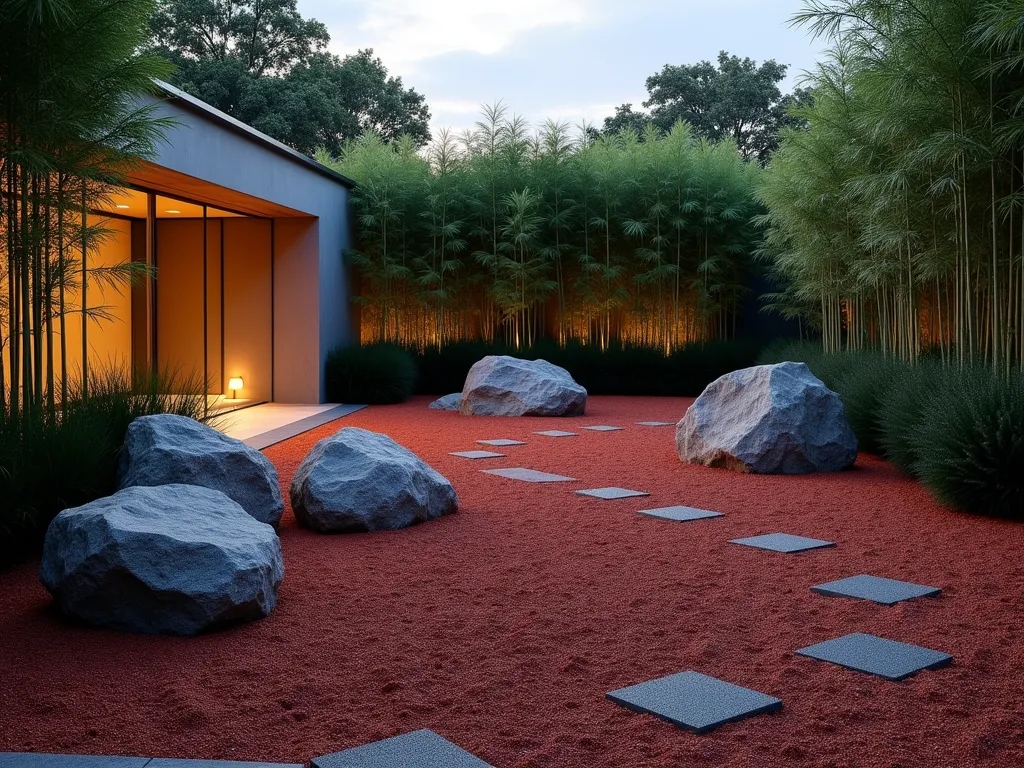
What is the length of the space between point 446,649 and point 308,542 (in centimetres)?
136

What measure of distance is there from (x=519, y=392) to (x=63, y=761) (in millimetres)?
7074

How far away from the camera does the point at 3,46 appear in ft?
10.5

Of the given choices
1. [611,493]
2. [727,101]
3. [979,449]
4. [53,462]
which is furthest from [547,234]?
[727,101]

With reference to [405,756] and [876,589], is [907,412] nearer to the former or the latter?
[876,589]

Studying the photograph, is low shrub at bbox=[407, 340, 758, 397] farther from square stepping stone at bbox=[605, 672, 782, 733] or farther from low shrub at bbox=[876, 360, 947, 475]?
Result: square stepping stone at bbox=[605, 672, 782, 733]

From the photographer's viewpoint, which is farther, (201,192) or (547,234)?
(547,234)

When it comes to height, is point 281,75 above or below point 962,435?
above

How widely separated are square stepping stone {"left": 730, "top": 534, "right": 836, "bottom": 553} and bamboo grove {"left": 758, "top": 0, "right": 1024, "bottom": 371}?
2093 millimetres

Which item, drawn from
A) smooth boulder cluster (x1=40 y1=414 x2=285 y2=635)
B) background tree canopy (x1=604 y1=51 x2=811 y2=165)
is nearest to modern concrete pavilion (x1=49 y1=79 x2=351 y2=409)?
smooth boulder cluster (x1=40 y1=414 x2=285 y2=635)

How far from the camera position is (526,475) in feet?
16.6

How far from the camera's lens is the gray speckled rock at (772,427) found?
5199 mm

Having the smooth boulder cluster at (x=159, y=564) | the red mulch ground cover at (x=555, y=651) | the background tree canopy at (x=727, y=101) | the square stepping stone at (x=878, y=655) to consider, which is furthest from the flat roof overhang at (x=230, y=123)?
the background tree canopy at (x=727, y=101)

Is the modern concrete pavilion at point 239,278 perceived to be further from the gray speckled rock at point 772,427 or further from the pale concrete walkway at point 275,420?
the gray speckled rock at point 772,427

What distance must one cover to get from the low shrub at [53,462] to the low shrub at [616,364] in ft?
22.3
